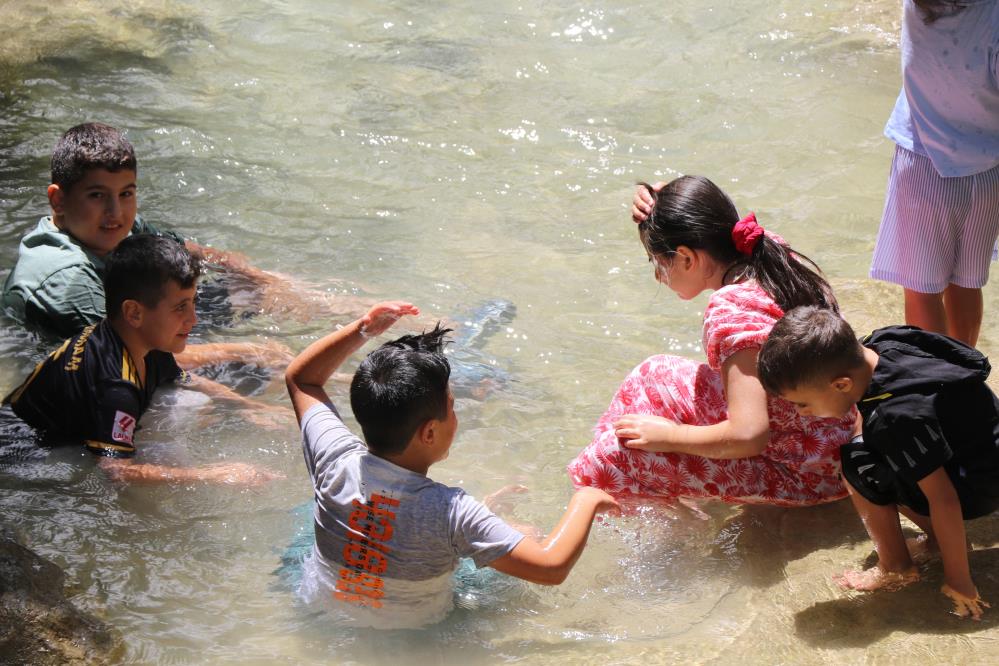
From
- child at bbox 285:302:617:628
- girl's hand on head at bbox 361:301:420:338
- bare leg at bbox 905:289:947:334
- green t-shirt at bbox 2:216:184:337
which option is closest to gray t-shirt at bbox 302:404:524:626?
child at bbox 285:302:617:628

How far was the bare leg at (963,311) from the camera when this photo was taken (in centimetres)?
372

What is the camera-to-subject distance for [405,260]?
17.7 feet

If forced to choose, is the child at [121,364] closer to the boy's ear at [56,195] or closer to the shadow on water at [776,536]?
the boy's ear at [56,195]

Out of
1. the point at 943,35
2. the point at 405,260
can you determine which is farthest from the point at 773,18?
the point at 943,35

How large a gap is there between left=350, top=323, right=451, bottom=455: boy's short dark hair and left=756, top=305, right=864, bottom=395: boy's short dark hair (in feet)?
2.80

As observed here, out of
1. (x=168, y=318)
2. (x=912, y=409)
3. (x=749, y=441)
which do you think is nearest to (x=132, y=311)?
(x=168, y=318)

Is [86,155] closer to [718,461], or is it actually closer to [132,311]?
[132,311]

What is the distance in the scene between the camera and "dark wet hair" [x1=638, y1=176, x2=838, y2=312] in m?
3.16

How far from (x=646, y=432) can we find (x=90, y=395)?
177cm

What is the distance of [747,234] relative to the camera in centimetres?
315

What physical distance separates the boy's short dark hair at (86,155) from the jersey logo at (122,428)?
108cm

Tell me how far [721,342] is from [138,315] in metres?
1.88

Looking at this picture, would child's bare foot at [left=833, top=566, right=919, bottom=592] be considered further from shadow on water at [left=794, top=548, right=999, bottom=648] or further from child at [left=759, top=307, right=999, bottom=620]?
child at [left=759, top=307, right=999, bottom=620]

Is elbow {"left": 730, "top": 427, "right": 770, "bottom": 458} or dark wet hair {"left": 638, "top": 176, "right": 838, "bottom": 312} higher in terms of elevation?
dark wet hair {"left": 638, "top": 176, "right": 838, "bottom": 312}
